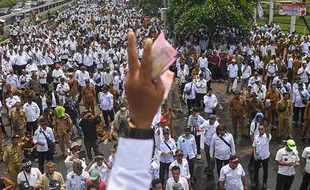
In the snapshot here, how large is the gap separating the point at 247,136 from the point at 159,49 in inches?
415

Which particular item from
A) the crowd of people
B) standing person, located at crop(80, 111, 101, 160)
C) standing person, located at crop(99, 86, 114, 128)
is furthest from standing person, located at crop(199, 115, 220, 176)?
standing person, located at crop(99, 86, 114, 128)

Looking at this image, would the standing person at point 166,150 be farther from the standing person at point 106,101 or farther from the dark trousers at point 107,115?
the dark trousers at point 107,115

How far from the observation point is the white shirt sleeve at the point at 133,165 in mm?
1549

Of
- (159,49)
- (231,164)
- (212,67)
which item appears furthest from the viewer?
(212,67)

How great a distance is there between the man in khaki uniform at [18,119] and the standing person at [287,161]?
6.15m

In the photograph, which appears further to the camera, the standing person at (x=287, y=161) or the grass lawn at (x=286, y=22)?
the grass lawn at (x=286, y=22)

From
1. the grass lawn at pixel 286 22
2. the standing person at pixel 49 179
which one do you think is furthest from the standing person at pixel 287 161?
the grass lawn at pixel 286 22

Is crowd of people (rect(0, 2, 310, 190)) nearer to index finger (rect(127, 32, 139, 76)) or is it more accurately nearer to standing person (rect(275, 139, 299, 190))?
standing person (rect(275, 139, 299, 190))

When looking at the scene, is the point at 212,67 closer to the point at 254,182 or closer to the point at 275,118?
the point at 275,118

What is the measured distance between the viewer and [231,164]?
7.49 meters

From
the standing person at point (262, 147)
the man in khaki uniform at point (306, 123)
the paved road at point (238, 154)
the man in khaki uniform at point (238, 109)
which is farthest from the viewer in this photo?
the man in khaki uniform at point (238, 109)

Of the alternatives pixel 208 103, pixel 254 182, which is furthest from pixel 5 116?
pixel 254 182

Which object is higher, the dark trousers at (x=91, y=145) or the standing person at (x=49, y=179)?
the standing person at (x=49, y=179)

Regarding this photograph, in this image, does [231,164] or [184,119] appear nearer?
[231,164]
